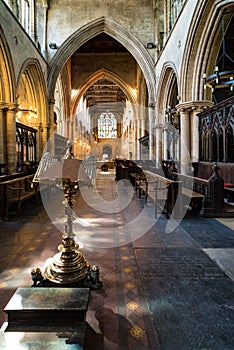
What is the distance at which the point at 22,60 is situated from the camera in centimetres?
963

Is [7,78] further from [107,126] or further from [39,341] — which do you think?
[107,126]

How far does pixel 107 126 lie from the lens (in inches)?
1599

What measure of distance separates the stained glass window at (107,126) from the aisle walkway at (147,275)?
36.5 metres

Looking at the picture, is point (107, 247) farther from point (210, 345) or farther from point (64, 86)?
point (64, 86)

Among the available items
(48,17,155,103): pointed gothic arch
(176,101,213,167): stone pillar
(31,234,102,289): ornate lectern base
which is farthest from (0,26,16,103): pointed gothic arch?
(31,234,102,289): ornate lectern base

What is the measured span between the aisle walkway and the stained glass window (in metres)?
36.5

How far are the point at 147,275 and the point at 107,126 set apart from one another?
39.2 m

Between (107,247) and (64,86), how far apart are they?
18095 millimetres

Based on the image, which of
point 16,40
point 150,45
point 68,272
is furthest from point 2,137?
point 150,45

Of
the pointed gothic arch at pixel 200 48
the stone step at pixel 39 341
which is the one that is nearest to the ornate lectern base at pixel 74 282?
the stone step at pixel 39 341

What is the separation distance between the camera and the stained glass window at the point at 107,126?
1586 inches

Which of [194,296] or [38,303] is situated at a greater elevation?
[38,303]

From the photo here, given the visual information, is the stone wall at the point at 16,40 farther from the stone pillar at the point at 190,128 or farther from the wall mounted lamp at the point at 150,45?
the stone pillar at the point at 190,128

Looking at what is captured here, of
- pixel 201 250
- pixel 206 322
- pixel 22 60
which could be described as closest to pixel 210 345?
pixel 206 322
